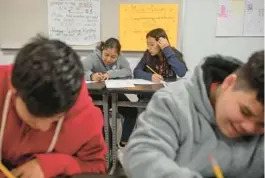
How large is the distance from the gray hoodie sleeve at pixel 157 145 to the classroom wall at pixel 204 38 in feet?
8.74

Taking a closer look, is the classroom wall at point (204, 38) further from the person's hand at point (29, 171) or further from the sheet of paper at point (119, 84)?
the person's hand at point (29, 171)

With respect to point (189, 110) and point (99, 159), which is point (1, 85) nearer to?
point (99, 159)

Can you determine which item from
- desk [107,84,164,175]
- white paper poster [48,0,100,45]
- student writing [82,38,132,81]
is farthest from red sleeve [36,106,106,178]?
white paper poster [48,0,100,45]

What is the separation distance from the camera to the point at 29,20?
11.6 feet

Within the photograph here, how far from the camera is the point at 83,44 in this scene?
3.53m

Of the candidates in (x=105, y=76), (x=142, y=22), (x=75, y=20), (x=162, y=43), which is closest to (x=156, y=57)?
(x=162, y=43)

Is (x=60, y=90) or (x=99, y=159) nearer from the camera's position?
(x=60, y=90)

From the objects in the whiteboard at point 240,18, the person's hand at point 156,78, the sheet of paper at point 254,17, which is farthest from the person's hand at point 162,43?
the sheet of paper at point 254,17

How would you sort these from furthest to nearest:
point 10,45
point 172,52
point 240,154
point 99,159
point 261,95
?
1. point 10,45
2. point 172,52
3. point 99,159
4. point 240,154
5. point 261,95

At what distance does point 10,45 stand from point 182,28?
6.32 ft

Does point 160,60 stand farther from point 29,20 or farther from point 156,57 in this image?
point 29,20

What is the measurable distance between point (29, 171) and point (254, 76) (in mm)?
576

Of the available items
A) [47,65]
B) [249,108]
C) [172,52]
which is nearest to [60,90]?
[47,65]

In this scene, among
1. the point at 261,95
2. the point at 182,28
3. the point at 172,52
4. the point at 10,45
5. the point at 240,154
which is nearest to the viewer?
the point at 261,95
